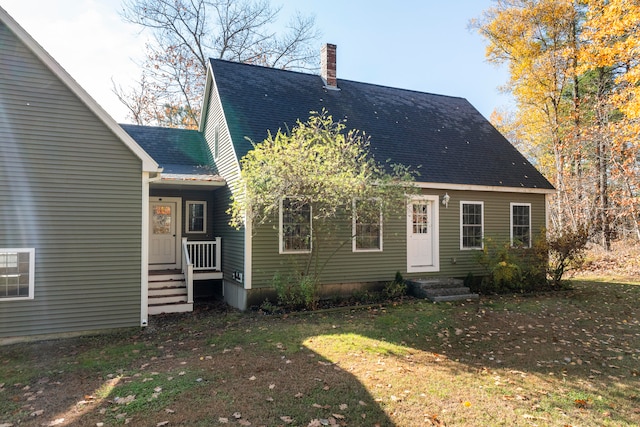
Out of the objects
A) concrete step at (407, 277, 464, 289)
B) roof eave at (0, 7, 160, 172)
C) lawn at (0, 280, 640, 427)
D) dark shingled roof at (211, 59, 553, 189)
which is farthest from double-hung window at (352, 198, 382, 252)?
roof eave at (0, 7, 160, 172)

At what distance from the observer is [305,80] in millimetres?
12445

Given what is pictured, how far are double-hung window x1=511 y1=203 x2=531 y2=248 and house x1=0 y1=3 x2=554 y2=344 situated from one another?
0.14 feet

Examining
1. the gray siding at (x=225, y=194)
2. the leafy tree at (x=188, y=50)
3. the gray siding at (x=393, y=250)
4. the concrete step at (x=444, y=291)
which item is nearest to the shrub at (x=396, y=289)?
the gray siding at (x=393, y=250)

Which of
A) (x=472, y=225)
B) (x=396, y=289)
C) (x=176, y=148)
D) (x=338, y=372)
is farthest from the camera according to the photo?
(x=176, y=148)

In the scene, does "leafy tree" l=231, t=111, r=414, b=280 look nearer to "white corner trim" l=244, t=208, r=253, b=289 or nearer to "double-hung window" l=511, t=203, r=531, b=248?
"white corner trim" l=244, t=208, r=253, b=289

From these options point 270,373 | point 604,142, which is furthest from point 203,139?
point 604,142

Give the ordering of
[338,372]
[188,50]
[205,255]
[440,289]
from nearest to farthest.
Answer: [338,372]
[440,289]
[205,255]
[188,50]

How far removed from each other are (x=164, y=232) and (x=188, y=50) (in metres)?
13.0

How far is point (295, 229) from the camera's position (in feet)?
30.1

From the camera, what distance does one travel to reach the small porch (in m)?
8.61

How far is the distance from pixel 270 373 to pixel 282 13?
2003 cm

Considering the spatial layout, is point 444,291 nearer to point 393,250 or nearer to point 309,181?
point 393,250

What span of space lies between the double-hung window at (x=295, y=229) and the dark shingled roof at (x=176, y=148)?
3.13 metres

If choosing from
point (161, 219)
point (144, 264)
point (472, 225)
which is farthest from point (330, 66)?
point (144, 264)
